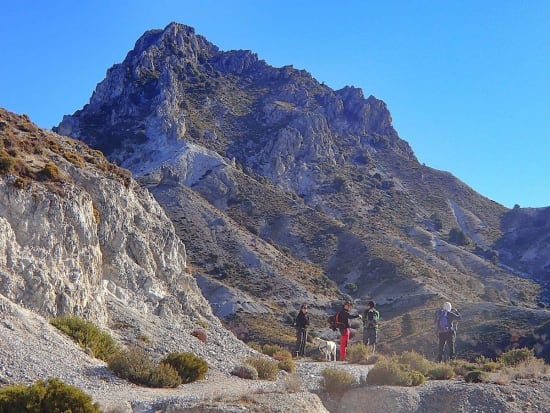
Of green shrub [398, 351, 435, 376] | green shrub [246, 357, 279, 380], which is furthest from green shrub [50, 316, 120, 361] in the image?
green shrub [398, 351, 435, 376]

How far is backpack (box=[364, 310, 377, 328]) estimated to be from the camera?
837 inches

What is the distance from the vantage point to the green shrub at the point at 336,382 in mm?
14102

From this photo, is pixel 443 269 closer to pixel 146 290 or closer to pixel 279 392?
pixel 146 290

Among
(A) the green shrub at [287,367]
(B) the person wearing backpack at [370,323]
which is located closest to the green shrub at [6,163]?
(A) the green shrub at [287,367]

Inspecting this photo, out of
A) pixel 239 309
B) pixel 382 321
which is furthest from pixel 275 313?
pixel 382 321

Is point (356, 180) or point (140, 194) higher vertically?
point (356, 180)

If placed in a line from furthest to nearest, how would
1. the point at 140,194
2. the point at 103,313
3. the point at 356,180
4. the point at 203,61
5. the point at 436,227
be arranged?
the point at 203,61 → the point at 356,180 → the point at 436,227 → the point at 140,194 → the point at 103,313

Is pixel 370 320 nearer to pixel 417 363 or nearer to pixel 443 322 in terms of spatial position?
pixel 443 322

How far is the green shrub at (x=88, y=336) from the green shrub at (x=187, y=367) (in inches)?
67.3

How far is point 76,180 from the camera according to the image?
2289cm

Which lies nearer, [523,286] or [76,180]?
[76,180]

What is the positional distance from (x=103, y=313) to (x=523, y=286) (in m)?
75.9

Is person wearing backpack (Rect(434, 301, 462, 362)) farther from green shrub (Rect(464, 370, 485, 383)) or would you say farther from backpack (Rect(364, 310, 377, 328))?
green shrub (Rect(464, 370, 485, 383))

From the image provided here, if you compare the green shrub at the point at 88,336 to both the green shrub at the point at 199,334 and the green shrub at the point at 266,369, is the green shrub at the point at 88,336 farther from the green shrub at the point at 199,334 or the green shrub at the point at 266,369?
the green shrub at the point at 199,334
